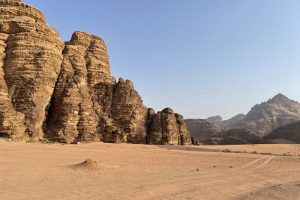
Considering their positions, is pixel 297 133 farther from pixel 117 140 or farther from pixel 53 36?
pixel 53 36

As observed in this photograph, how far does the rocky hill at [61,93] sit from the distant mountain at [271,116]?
5725 centimetres

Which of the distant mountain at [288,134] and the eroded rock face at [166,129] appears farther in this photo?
the distant mountain at [288,134]

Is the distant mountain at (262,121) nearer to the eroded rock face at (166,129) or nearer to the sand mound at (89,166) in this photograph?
the eroded rock face at (166,129)

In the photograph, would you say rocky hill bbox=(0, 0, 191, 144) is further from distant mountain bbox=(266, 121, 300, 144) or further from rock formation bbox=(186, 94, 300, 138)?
rock formation bbox=(186, 94, 300, 138)

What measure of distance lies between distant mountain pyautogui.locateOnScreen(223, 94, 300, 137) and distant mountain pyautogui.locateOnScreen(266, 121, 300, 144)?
1409 centimetres

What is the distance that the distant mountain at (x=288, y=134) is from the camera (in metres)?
61.4

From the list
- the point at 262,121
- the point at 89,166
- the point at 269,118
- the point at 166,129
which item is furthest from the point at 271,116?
the point at 89,166

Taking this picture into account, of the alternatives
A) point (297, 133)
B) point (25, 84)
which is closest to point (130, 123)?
point (25, 84)

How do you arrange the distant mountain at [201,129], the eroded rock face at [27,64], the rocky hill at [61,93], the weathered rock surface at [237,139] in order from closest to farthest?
the eroded rock face at [27,64] → the rocky hill at [61,93] → the weathered rock surface at [237,139] → the distant mountain at [201,129]

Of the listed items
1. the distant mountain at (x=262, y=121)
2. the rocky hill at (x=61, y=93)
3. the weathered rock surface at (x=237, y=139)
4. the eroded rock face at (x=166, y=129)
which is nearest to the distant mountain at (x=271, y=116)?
the distant mountain at (x=262, y=121)

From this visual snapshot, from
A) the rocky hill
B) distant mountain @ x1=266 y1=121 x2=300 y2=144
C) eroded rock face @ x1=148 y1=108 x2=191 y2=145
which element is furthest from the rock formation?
the rocky hill

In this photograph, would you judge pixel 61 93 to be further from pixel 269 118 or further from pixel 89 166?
pixel 269 118

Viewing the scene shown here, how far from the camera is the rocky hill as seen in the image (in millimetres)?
24422

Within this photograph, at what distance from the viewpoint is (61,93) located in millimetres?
26656
